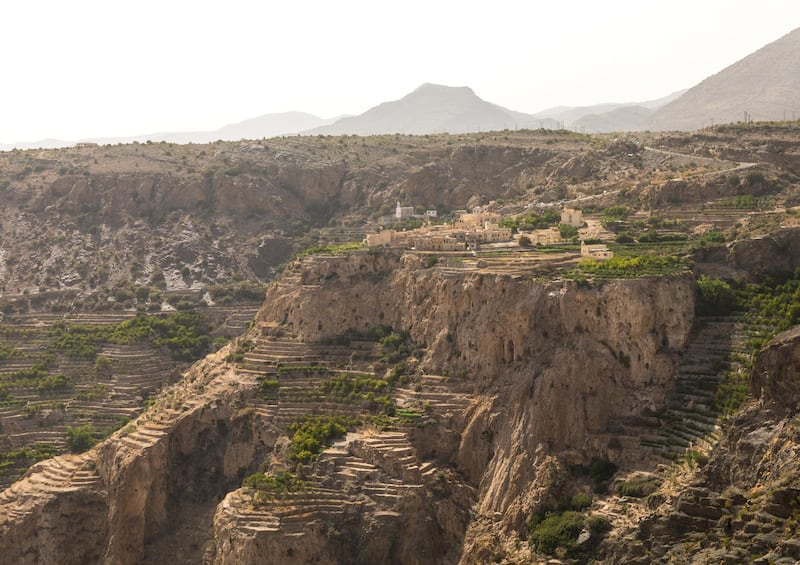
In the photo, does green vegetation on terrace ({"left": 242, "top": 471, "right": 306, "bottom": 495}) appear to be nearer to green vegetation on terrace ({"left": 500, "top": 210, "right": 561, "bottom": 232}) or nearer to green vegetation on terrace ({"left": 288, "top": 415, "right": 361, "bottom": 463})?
green vegetation on terrace ({"left": 288, "top": 415, "right": 361, "bottom": 463})

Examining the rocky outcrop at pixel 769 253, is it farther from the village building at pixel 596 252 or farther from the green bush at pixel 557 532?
the green bush at pixel 557 532

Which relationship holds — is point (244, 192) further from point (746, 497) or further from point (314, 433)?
point (746, 497)

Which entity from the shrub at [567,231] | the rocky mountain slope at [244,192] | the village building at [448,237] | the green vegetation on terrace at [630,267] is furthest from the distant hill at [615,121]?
the green vegetation on terrace at [630,267]

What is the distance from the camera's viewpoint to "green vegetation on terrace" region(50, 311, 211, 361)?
52781mm

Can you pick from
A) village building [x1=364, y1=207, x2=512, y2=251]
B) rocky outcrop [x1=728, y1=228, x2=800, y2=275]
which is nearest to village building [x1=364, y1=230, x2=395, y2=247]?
village building [x1=364, y1=207, x2=512, y2=251]

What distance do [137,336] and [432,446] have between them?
22.8 meters

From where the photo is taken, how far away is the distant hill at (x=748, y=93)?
113m

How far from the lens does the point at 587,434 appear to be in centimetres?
3497

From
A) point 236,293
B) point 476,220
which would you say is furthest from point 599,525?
point 236,293

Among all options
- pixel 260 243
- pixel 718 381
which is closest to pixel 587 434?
pixel 718 381

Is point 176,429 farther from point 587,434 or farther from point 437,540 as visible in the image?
point 587,434

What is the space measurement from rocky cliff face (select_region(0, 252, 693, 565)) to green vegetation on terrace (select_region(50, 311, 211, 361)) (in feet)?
35.0

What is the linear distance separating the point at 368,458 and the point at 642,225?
1697 centimetres

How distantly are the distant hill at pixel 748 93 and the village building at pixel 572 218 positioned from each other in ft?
222
